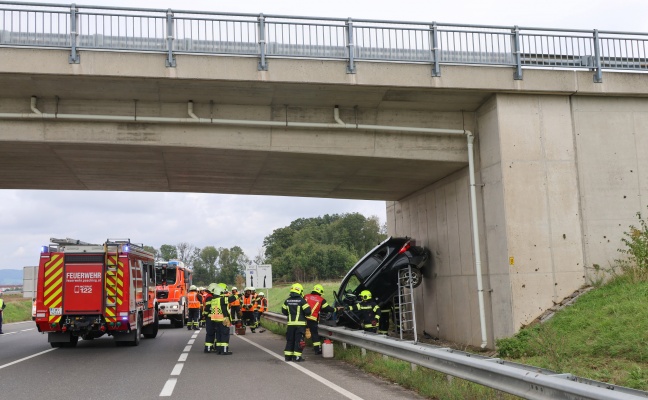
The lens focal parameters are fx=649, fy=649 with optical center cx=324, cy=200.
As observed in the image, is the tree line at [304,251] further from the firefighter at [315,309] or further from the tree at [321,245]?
the firefighter at [315,309]

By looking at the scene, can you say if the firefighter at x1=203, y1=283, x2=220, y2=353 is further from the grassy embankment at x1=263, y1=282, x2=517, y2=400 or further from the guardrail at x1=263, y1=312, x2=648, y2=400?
the guardrail at x1=263, y1=312, x2=648, y2=400

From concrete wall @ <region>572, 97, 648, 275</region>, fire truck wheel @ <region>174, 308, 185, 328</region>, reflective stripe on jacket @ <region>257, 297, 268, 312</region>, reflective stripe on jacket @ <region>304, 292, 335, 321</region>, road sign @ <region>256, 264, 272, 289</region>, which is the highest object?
concrete wall @ <region>572, 97, 648, 275</region>

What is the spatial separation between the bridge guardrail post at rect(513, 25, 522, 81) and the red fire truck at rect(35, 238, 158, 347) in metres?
10.5

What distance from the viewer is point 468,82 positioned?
14438 millimetres

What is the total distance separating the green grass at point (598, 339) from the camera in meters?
9.48

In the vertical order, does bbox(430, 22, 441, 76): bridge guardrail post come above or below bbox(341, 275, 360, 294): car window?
above

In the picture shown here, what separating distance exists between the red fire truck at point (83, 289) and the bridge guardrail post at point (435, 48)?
8951 mm

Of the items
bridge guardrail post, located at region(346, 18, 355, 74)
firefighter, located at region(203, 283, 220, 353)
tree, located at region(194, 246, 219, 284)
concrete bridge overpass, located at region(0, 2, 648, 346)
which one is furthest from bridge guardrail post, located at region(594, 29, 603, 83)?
tree, located at region(194, 246, 219, 284)

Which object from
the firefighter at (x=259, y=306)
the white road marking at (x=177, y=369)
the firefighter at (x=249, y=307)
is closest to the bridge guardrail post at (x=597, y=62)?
the white road marking at (x=177, y=369)

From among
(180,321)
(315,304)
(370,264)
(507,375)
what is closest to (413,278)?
(370,264)

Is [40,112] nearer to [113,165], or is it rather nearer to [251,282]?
[113,165]

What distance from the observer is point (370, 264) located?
18.8m

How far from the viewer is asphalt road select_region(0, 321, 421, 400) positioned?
9195mm

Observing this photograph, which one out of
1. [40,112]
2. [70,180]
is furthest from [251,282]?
[40,112]
